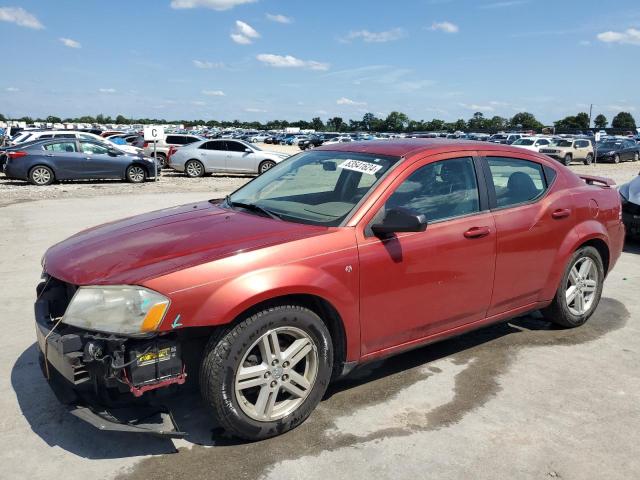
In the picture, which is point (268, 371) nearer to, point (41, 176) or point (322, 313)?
point (322, 313)

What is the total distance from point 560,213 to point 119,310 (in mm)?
3418

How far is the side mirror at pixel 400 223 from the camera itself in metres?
3.29

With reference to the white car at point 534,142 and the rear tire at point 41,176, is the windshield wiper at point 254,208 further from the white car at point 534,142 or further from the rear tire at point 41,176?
the white car at point 534,142

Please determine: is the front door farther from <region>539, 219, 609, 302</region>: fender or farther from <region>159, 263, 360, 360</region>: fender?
<region>539, 219, 609, 302</region>: fender

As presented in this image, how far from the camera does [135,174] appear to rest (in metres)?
19.1

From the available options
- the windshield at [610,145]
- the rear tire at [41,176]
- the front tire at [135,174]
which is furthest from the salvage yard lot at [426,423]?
the windshield at [610,145]

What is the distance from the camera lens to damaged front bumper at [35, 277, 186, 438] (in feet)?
9.09

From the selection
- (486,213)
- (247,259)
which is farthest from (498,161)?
(247,259)

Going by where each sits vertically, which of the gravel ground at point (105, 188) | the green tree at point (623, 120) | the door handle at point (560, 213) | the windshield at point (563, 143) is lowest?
the gravel ground at point (105, 188)

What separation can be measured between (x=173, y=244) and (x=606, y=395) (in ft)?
9.80

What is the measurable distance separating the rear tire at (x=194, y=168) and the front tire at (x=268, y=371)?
63.3ft

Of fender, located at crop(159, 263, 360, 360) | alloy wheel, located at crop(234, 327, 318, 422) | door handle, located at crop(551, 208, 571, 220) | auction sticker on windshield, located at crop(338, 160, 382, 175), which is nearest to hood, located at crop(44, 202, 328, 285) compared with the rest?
fender, located at crop(159, 263, 360, 360)

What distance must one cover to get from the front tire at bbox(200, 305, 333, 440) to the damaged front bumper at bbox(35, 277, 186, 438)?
0.22 metres

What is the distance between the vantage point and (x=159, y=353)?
2.82m
